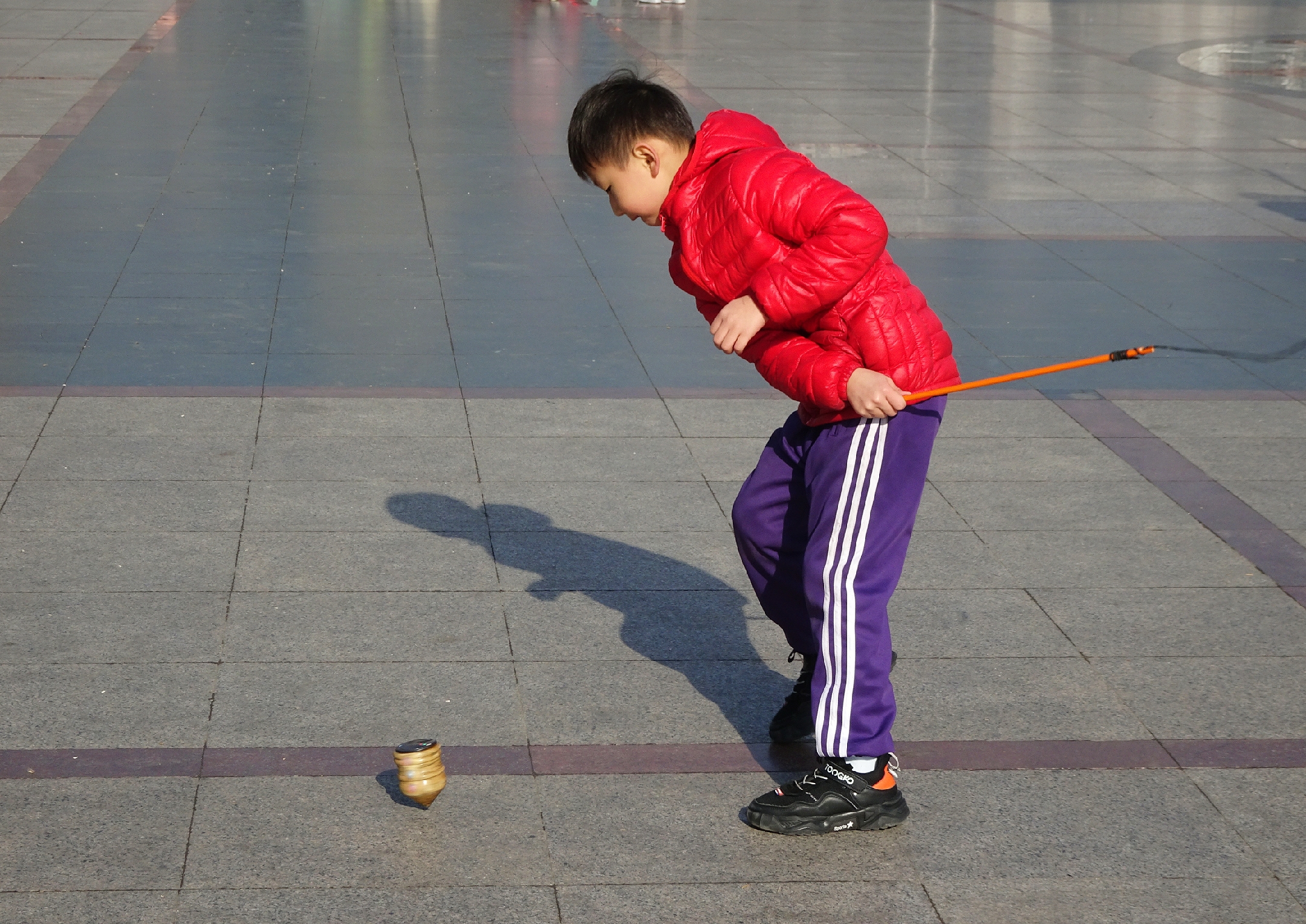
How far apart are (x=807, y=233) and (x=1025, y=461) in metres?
3.21

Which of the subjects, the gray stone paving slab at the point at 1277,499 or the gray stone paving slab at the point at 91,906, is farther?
the gray stone paving slab at the point at 1277,499

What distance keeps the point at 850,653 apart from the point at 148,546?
2.67 m

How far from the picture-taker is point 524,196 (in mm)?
11172

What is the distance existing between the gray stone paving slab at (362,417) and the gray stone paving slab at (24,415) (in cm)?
88

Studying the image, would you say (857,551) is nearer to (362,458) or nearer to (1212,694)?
(1212,694)

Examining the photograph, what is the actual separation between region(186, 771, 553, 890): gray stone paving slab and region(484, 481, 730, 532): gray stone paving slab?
1761 millimetres

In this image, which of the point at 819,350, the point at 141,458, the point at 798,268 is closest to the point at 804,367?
the point at 819,350

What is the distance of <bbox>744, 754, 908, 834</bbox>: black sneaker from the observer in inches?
142

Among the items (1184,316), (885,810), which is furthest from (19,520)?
(1184,316)

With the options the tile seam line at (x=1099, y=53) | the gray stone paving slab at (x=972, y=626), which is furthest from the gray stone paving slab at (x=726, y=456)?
the tile seam line at (x=1099, y=53)

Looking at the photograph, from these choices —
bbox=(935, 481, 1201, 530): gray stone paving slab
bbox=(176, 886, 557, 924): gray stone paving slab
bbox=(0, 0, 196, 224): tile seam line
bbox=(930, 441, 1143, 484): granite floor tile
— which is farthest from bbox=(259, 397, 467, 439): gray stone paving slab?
bbox=(0, 0, 196, 224): tile seam line

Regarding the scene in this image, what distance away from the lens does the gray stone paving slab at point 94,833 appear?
3377 millimetres

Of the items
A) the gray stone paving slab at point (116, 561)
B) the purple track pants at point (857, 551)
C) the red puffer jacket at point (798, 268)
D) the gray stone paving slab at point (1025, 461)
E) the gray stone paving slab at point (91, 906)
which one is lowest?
the gray stone paving slab at point (91, 906)

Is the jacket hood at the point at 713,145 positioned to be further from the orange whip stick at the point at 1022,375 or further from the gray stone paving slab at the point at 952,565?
the gray stone paving slab at the point at 952,565
